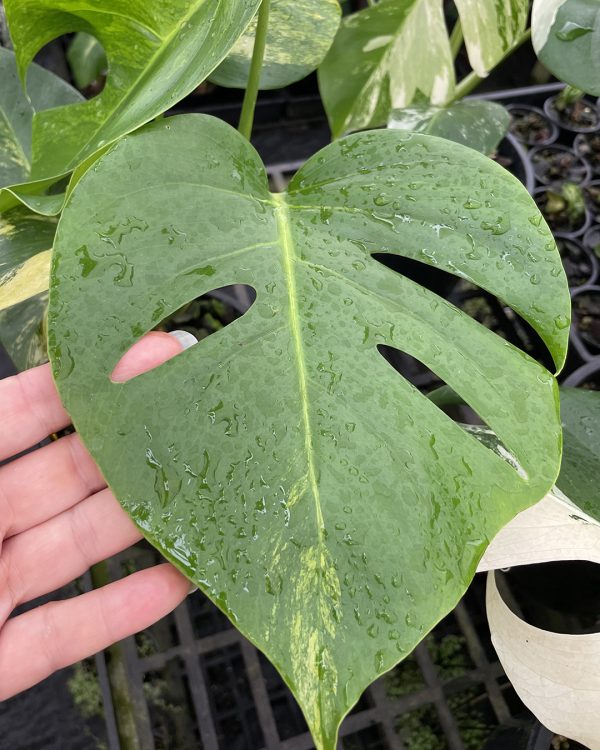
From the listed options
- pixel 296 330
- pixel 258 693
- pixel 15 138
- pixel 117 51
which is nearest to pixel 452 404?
pixel 296 330

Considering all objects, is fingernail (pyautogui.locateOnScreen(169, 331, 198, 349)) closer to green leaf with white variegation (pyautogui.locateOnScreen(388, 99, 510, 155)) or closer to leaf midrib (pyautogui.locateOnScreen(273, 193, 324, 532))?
leaf midrib (pyautogui.locateOnScreen(273, 193, 324, 532))

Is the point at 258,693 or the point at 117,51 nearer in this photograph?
the point at 117,51

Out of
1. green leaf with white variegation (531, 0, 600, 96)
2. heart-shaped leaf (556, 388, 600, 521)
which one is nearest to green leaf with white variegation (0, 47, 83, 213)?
green leaf with white variegation (531, 0, 600, 96)

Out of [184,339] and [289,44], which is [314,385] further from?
[289,44]

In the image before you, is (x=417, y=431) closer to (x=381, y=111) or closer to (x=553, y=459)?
(x=553, y=459)

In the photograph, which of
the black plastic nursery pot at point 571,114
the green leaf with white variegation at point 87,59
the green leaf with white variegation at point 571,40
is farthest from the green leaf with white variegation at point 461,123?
the green leaf with white variegation at point 87,59

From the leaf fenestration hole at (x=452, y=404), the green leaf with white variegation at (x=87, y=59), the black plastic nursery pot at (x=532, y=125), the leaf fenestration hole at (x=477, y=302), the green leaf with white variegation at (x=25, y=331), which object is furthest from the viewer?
the black plastic nursery pot at (x=532, y=125)

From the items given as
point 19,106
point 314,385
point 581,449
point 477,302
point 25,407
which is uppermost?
point 19,106

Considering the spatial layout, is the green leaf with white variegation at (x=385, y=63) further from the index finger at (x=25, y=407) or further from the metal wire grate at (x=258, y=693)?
the metal wire grate at (x=258, y=693)
